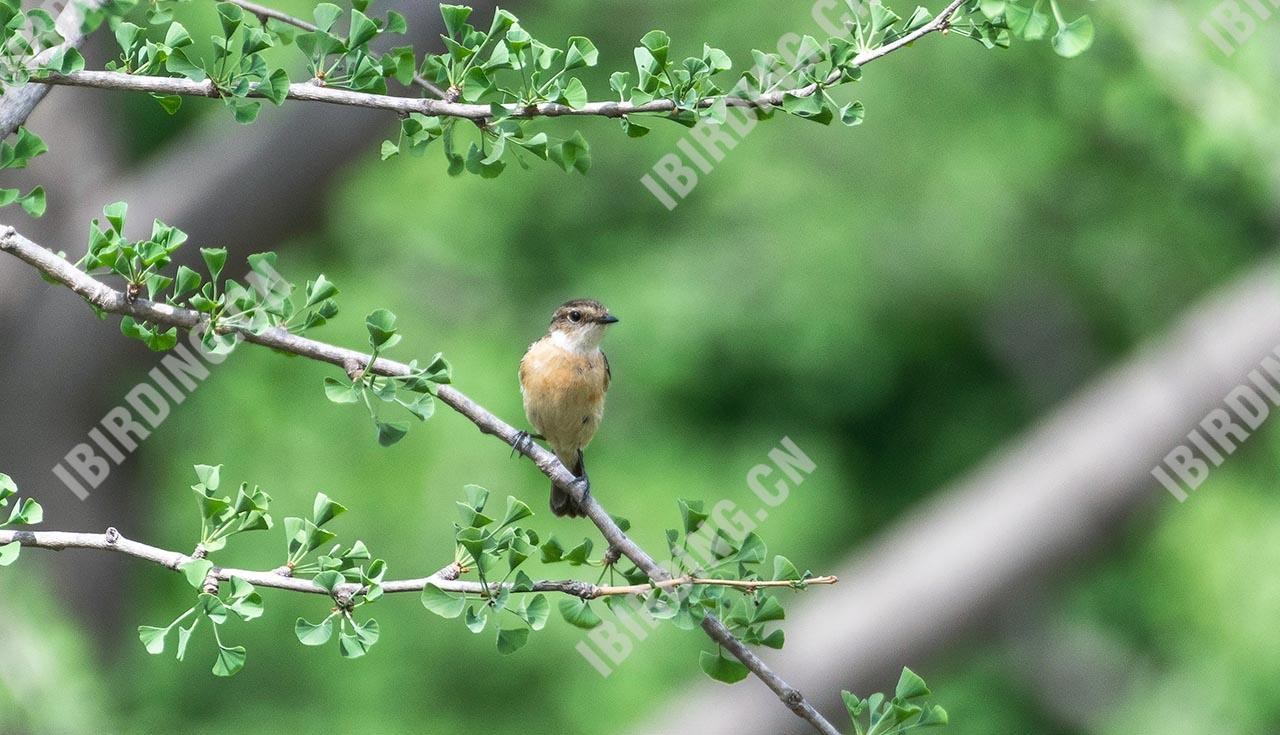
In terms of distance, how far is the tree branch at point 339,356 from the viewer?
1812mm

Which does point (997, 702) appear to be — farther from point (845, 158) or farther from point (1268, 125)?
point (1268, 125)

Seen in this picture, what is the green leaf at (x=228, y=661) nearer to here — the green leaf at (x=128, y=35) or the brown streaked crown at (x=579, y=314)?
the green leaf at (x=128, y=35)

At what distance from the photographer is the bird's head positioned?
4.40 meters

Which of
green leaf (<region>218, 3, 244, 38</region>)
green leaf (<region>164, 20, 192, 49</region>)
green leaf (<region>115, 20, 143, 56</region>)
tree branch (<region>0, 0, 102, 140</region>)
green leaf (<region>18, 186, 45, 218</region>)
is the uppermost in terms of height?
tree branch (<region>0, 0, 102, 140</region>)

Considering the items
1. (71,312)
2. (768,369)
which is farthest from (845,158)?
(71,312)

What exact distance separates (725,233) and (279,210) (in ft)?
15.2

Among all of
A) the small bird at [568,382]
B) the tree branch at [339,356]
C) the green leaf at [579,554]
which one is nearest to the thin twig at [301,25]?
the tree branch at [339,356]

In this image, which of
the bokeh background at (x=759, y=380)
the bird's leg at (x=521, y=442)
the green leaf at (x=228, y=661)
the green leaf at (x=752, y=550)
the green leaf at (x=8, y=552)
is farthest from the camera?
the bokeh background at (x=759, y=380)

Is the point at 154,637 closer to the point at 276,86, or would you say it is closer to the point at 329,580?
the point at 329,580

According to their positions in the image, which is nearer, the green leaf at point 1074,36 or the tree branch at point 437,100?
the tree branch at point 437,100

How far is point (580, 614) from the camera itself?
206cm

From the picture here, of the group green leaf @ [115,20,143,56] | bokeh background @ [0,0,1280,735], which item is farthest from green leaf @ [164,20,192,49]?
bokeh background @ [0,0,1280,735]

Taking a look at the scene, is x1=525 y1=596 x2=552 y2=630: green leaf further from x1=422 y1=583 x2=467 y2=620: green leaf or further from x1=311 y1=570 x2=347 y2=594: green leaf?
x1=311 y1=570 x2=347 y2=594: green leaf

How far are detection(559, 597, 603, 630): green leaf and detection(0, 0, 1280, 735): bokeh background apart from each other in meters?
4.27
